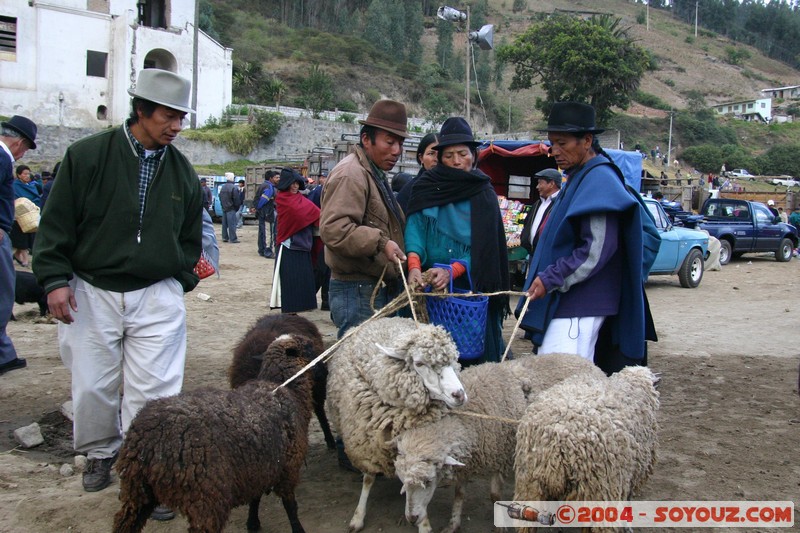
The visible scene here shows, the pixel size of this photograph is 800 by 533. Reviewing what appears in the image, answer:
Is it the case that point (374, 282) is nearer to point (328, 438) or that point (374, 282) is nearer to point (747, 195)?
point (328, 438)

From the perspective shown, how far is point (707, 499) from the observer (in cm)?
378

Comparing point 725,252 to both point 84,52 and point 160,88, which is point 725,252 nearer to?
point 160,88

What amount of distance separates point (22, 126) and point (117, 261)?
11.1 feet

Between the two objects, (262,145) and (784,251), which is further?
(262,145)

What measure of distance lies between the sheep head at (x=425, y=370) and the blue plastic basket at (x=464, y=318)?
649mm

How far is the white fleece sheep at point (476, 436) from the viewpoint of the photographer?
3.08m

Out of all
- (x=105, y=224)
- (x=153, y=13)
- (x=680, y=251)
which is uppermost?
(x=153, y=13)

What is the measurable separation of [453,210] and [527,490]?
6.16 ft

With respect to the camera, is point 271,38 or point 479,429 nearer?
point 479,429

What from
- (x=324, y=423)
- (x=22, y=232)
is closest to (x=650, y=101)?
(x=22, y=232)

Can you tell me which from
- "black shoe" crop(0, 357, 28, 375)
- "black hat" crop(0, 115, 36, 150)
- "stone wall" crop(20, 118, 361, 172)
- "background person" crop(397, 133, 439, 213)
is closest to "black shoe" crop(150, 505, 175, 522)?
"background person" crop(397, 133, 439, 213)

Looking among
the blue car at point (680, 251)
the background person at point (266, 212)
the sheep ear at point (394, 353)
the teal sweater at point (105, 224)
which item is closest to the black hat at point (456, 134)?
the sheep ear at point (394, 353)

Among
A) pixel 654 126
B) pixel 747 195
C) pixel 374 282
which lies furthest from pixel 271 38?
pixel 374 282

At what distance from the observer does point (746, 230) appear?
63.3 ft
